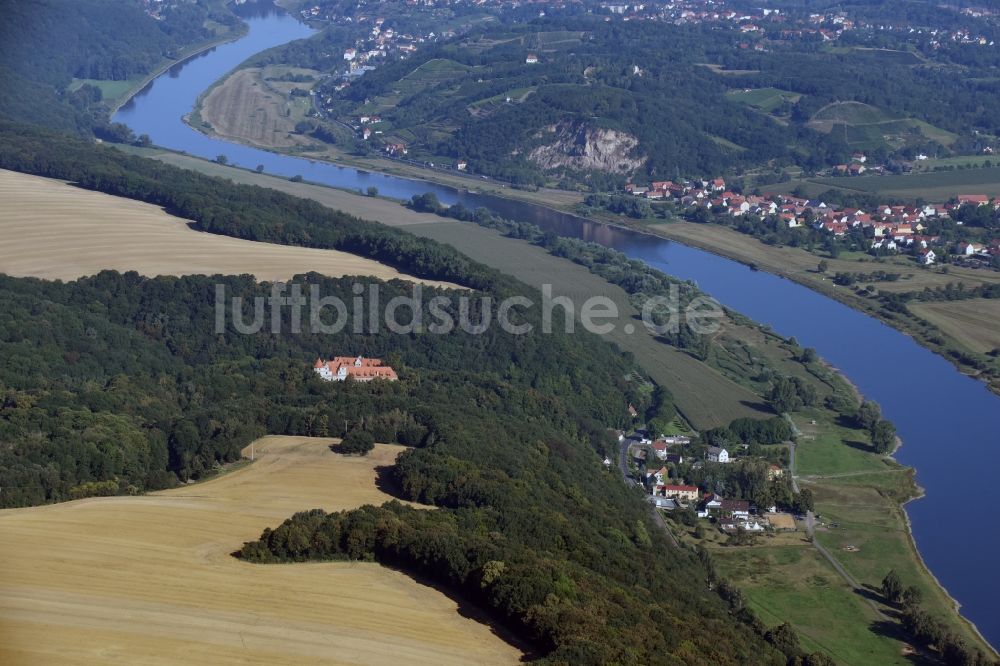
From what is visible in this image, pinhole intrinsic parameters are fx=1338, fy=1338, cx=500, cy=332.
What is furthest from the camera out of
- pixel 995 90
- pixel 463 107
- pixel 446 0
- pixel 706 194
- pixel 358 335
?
pixel 446 0

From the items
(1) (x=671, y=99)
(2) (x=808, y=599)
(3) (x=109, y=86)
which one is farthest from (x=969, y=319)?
(3) (x=109, y=86)

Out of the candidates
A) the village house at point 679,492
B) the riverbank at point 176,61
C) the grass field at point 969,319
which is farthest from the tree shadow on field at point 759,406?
the riverbank at point 176,61

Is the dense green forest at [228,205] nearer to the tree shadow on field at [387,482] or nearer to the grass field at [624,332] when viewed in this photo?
the grass field at [624,332]

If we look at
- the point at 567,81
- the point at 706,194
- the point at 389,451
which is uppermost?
the point at 567,81

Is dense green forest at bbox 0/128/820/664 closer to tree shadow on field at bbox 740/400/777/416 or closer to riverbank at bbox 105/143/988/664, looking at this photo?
riverbank at bbox 105/143/988/664

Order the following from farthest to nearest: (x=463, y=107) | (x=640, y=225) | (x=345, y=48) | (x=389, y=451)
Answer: (x=345, y=48)
(x=463, y=107)
(x=640, y=225)
(x=389, y=451)

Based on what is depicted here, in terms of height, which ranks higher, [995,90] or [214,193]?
[995,90]

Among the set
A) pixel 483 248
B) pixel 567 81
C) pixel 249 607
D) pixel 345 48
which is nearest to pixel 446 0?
pixel 345 48

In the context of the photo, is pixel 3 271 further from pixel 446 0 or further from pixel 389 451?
pixel 446 0
